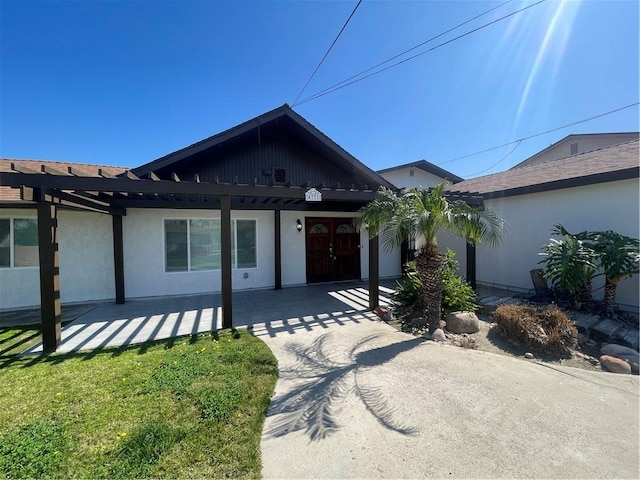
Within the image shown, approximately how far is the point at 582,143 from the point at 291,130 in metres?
20.8

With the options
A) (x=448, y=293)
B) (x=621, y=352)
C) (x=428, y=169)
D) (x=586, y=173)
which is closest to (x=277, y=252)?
(x=448, y=293)

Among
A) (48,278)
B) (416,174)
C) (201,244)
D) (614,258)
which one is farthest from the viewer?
(416,174)

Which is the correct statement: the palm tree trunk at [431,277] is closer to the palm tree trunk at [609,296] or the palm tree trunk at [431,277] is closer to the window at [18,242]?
the palm tree trunk at [609,296]

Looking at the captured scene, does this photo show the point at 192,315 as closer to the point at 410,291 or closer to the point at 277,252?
the point at 277,252

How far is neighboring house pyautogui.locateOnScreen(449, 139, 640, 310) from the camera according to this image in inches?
241

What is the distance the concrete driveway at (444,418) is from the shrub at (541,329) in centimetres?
60

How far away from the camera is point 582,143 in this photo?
1817cm

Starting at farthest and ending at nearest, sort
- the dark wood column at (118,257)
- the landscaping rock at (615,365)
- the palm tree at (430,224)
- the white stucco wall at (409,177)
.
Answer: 1. the white stucco wall at (409,177)
2. the dark wood column at (118,257)
3. the palm tree at (430,224)
4. the landscaping rock at (615,365)

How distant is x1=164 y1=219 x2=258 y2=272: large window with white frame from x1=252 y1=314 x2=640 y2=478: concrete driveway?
17.1 ft

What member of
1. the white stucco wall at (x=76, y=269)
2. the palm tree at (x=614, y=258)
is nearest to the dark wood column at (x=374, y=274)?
the palm tree at (x=614, y=258)

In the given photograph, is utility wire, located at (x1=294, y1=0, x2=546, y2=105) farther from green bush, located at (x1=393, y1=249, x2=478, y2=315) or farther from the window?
the window

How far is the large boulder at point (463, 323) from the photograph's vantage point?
522 centimetres

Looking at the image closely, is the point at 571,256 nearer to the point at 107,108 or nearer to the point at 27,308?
the point at 27,308

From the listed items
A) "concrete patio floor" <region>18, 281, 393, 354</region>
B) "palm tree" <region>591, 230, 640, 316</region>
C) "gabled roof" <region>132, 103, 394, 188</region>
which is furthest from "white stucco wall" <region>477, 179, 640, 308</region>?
"gabled roof" <region>132, 103, 394, 188</region>
